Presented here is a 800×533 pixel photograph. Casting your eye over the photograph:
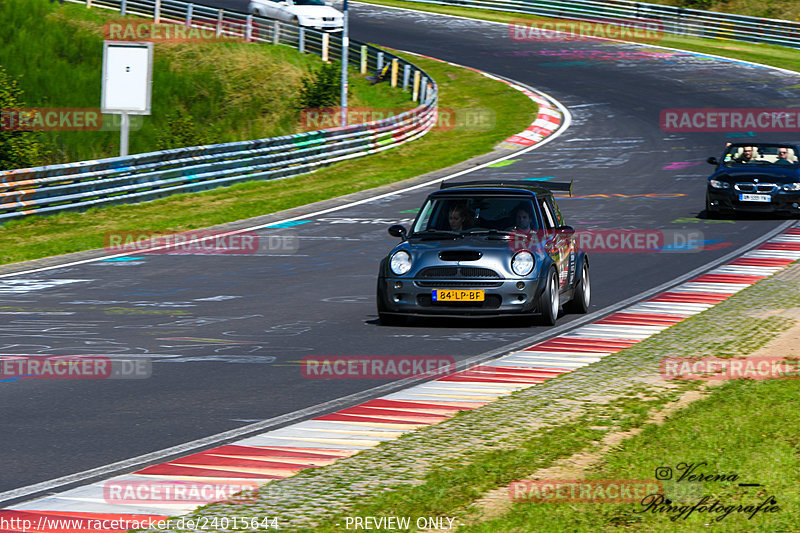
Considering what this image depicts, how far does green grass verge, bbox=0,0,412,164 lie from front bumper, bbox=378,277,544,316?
92.3 ft

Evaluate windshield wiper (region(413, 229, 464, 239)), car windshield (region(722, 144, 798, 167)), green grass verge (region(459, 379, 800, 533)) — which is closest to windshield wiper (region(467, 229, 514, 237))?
windshield wiper (region(413, 229, 464, 239))

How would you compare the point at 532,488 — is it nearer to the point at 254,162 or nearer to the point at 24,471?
the point at 24,471

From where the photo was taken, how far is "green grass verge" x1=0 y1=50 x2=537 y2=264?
22312 millimetres

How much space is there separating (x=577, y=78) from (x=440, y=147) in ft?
48.7

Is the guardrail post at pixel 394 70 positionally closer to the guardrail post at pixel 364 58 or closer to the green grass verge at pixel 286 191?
the green grass verge at pixel 286 191

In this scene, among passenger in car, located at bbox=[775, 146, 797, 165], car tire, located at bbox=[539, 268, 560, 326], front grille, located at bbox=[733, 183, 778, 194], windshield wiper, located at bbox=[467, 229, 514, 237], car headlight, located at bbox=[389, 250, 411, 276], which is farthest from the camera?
passenger in car, located at bbox=[775, 146, 797, 165]

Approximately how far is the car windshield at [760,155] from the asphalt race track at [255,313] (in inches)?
53.4

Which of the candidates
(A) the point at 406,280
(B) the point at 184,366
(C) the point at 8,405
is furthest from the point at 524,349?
(C) the point at 8,405

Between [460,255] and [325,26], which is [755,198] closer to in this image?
[460,255]

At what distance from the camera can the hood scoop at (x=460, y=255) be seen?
509 inches

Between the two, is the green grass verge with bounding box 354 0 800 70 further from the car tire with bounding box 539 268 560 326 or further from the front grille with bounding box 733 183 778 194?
the car tire with bounding box 539 268 560 326

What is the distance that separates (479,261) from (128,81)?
18.5 m

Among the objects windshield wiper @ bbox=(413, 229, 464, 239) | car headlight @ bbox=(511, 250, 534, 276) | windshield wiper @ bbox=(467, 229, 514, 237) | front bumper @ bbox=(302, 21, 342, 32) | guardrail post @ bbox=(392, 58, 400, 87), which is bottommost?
car headlight @ bbox=(511, 250, 534, 276)

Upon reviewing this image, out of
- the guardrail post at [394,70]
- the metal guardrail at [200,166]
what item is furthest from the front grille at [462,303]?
the guardrail post at [394,70]
